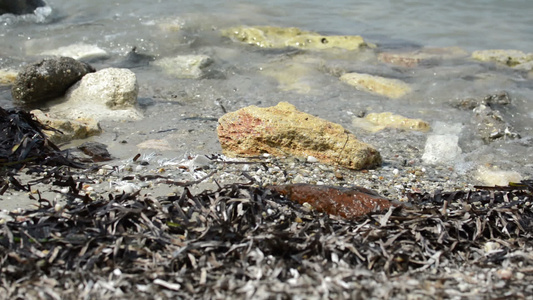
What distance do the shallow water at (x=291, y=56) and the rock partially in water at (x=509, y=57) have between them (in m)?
0.32

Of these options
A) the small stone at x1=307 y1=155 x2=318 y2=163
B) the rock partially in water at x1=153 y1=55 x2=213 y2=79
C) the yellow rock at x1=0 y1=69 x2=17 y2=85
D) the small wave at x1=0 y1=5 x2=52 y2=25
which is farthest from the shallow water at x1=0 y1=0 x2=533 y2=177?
the small stone at x1=307 y1=155 x2=318 y2=163

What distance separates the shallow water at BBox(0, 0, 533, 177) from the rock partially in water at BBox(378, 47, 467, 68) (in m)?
0.26

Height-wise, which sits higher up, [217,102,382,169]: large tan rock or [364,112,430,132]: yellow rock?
[217,102,382,169]: large tan rock

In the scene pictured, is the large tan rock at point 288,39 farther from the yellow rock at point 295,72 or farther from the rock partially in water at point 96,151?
the rock partially in water at point 96,151

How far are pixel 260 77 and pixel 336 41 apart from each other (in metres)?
2.38

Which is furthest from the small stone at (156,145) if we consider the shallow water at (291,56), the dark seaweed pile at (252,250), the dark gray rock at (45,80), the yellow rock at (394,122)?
the yellow rock at (394,122)

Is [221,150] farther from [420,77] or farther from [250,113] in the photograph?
[420,77]

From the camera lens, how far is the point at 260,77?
24.3ft

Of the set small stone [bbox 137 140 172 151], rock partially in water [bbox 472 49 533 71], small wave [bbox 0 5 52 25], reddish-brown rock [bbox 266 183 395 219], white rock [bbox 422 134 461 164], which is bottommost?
rock partially in water [bbox 472 49 533 71]

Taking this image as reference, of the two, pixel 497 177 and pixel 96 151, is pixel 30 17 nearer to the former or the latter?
pixel 96 151

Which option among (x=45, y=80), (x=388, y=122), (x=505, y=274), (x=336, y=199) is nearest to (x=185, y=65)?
(x=45, y=80)

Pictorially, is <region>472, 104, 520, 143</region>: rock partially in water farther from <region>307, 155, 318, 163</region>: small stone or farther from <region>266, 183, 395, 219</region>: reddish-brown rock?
<region>266, 183, 395, 219</region>: reddish-brown rock

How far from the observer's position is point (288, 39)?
31.0 feet

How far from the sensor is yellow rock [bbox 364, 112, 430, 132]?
558 cm
